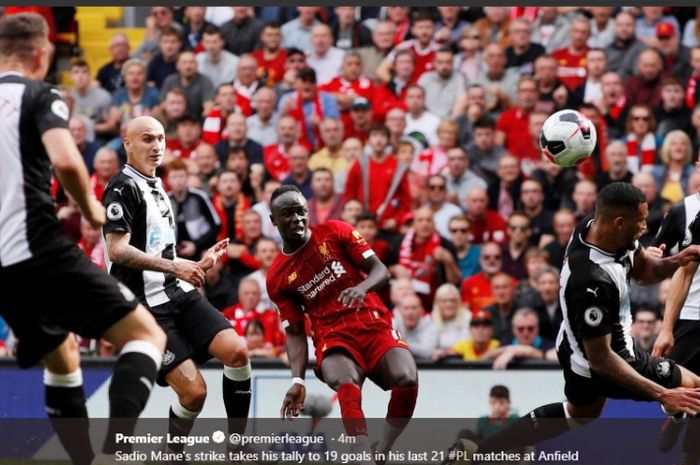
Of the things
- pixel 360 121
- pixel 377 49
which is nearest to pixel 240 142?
pixel 360 121

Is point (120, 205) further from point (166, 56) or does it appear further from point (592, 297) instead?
point (166, 56)

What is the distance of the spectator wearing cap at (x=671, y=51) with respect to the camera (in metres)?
14.5

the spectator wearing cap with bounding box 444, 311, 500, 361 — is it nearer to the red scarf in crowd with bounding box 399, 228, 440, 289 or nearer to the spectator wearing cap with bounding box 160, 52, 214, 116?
the red scarf in crowd with bounding box 399, 228, 440, 289

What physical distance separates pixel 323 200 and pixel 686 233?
18.1 feet

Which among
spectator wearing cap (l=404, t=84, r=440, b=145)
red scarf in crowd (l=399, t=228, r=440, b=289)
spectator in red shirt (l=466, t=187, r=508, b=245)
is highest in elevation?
spectator wearing cap (l=404, t=84, r=440, b=145)

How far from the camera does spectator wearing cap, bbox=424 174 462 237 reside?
1373 centimetres

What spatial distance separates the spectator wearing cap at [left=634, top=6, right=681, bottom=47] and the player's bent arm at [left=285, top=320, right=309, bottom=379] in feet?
24.1

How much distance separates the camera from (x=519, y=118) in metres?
14.4

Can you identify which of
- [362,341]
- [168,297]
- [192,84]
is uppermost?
[192,84]

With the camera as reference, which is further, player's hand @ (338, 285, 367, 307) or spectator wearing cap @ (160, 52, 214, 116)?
spectator wearing cap @ (160, 52, 214, 116)

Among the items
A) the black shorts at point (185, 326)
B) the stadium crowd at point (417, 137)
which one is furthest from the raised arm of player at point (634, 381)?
the stadium crowd at point (417, 137)

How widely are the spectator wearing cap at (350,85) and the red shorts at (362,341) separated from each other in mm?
6241

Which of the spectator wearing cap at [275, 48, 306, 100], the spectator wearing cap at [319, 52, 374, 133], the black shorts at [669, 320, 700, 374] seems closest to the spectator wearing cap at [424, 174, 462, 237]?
the spectator wearing cap at [319, 52, 374, 133]

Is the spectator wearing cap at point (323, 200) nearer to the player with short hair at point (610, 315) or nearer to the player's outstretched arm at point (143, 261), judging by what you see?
the player's outstretched arm at point (143, 261)
